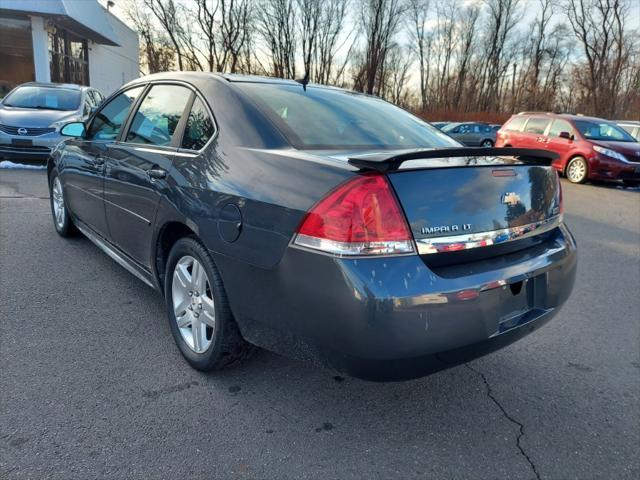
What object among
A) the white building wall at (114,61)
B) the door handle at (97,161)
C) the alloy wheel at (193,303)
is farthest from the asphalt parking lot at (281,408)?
the white building wall at (114,61)

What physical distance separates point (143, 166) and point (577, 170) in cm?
1183

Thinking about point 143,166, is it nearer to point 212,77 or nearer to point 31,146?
point 212,77

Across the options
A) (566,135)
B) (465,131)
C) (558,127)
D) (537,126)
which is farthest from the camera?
(465,131)

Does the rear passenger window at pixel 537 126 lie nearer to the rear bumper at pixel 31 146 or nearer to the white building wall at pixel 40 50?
the rear bumper at pixel 31 146

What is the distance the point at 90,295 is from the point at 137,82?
1.64m

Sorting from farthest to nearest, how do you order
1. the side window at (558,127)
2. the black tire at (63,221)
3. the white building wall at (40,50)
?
the white building wall at (40,50) < the side window at (558,127) < the black tire at (63,221)

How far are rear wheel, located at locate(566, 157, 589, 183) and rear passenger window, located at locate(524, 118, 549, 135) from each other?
149 cm

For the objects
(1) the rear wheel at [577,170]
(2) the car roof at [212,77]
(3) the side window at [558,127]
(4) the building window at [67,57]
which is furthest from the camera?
(4) the building window at [67,57]

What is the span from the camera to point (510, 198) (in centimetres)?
223

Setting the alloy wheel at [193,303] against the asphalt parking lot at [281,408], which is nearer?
the asphalt parking lot at [281,408]

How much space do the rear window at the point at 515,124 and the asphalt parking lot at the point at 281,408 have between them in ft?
37.9

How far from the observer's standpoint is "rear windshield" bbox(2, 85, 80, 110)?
10.0 metres

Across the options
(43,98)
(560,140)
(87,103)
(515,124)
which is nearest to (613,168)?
(560,140)

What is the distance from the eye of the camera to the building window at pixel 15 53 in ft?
64.6
